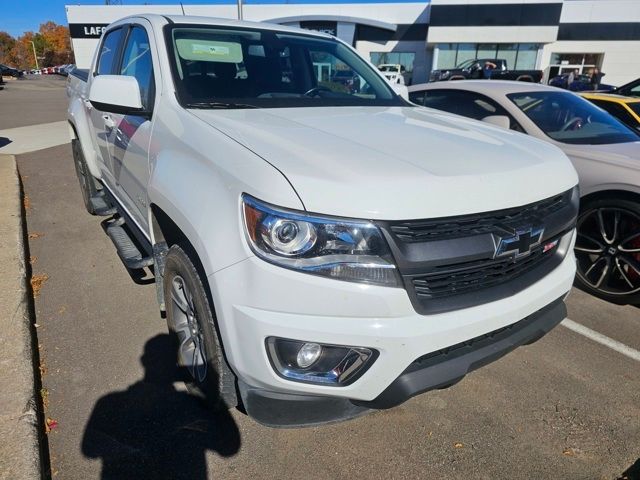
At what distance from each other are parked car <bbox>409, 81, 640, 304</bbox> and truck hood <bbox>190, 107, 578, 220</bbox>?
1412mm

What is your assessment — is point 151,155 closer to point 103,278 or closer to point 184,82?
point 184,82

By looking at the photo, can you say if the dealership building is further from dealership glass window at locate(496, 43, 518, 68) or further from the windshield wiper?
the windshield wiper

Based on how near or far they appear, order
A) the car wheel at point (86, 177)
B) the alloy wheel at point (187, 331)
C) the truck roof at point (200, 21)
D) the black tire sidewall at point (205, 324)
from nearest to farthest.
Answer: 1. the black tire sidewall at point (205, 324)
2. the alloy wheel at point (187, 331)
3. the truck roof at point (200, 21)
4. the car wheel at point (86, 177)

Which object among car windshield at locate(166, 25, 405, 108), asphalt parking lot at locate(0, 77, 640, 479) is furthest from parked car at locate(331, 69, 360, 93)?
asphalt parking lot at locate(0, 77, 640, 479)

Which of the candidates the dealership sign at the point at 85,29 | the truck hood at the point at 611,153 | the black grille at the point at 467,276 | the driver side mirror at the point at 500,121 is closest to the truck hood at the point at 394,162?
the black grille at the point at 467,276

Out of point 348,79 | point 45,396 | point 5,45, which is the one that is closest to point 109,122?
point 348,79

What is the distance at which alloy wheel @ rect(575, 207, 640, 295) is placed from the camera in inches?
138

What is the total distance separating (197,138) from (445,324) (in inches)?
53.6

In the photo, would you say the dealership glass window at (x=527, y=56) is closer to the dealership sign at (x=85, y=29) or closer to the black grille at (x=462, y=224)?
the dealership sign at (x=85, y=29)

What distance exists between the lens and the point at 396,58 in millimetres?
38344

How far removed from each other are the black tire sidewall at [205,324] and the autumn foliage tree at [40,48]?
361 ft

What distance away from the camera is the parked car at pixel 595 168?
3494 mm

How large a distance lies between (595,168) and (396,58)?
37.8m

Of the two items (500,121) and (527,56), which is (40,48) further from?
(500,121)
